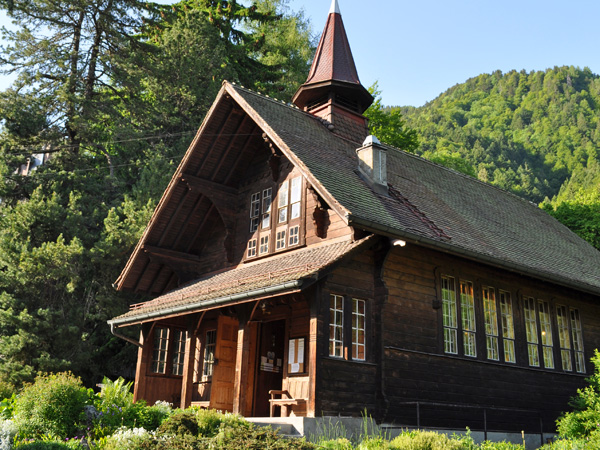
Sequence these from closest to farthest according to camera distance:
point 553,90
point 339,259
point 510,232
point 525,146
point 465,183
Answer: point 339,259 < point 510,232 < point 465,183 < point 525,146 < point 553,90

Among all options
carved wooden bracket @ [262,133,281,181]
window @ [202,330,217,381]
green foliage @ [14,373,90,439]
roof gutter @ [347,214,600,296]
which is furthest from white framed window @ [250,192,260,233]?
green foliage @ [14,373,90,439]

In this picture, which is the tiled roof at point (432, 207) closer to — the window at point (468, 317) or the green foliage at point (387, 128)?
the window at point (468, 317)

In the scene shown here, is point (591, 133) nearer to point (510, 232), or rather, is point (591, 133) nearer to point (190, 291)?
point (510, 232)

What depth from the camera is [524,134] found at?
282 ft

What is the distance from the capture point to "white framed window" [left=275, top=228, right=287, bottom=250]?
53.6 ft

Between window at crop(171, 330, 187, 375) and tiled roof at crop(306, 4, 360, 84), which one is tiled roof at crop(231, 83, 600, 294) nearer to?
tiled roof at crop(306, 4, 360, 84)

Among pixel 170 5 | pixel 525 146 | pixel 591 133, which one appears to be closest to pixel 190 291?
pixel 170 5

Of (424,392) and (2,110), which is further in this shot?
(2,110)

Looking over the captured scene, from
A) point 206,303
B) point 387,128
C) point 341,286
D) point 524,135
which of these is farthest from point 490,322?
point 524,135

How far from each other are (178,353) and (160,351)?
56cm

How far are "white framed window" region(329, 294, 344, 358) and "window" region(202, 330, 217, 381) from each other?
183 inches

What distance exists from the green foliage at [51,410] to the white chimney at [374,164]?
8255 mm

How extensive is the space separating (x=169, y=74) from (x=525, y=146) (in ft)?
206

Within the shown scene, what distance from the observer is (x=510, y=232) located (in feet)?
65.2
